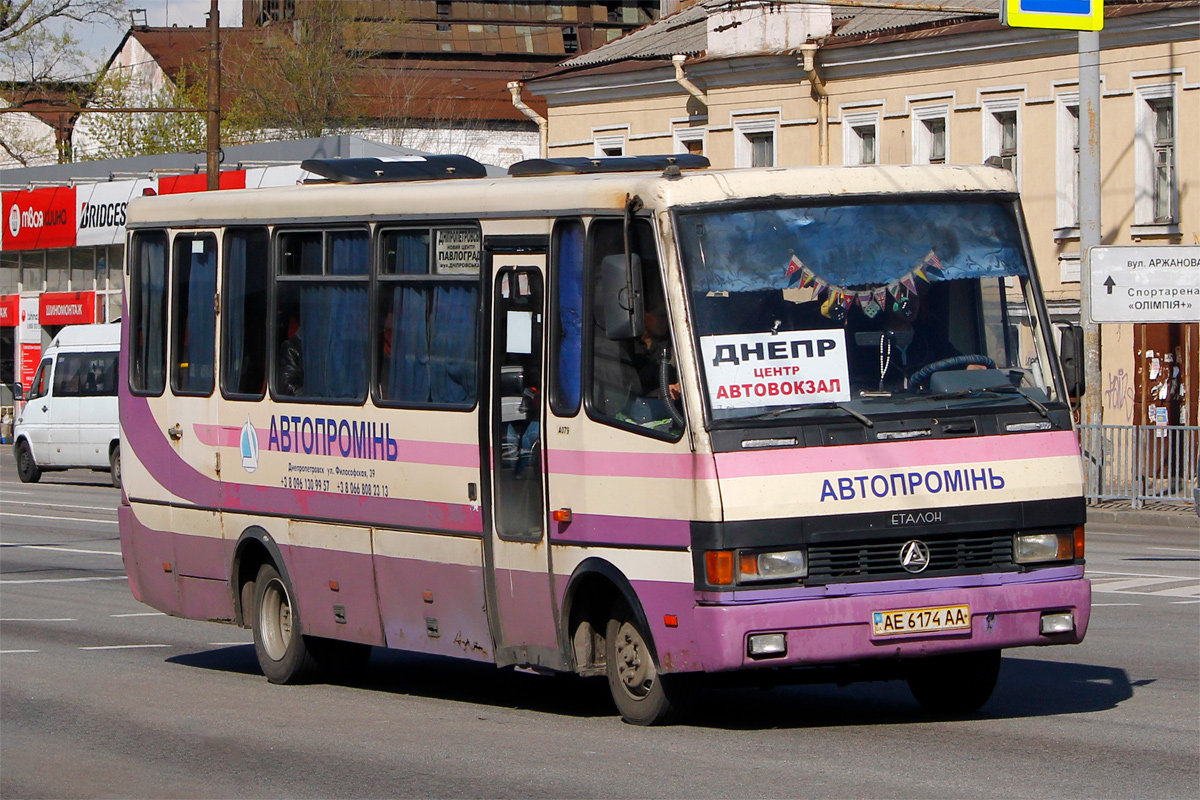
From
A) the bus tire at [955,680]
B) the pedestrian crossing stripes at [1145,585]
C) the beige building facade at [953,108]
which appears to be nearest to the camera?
the bus tire at [955,680]

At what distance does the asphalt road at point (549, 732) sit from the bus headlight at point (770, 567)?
76 cm

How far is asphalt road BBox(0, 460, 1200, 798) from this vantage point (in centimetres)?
816

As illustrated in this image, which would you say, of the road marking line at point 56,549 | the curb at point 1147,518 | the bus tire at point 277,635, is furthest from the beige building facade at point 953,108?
the bus tire at point 277,635

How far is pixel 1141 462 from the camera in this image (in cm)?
2666

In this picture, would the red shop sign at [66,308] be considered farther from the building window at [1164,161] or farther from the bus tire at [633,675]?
the bus tire at [633,675]

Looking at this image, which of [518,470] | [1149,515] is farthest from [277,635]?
[1149,515]

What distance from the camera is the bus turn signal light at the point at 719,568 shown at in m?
8.71

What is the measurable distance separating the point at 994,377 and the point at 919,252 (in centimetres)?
68

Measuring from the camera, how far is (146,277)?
13.3 metres

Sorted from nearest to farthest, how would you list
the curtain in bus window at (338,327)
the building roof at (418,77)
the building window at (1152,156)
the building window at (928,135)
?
the curtain in bus window at (338,327) → the building window at (1152,156) → the building window at (928,135) → the building roof at (418,77)

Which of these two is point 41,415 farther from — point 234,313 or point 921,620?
point 921,620

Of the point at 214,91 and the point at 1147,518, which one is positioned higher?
the point at 214,91

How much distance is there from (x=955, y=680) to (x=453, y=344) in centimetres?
307

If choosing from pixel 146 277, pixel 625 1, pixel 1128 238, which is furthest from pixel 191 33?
pixel 146 277
